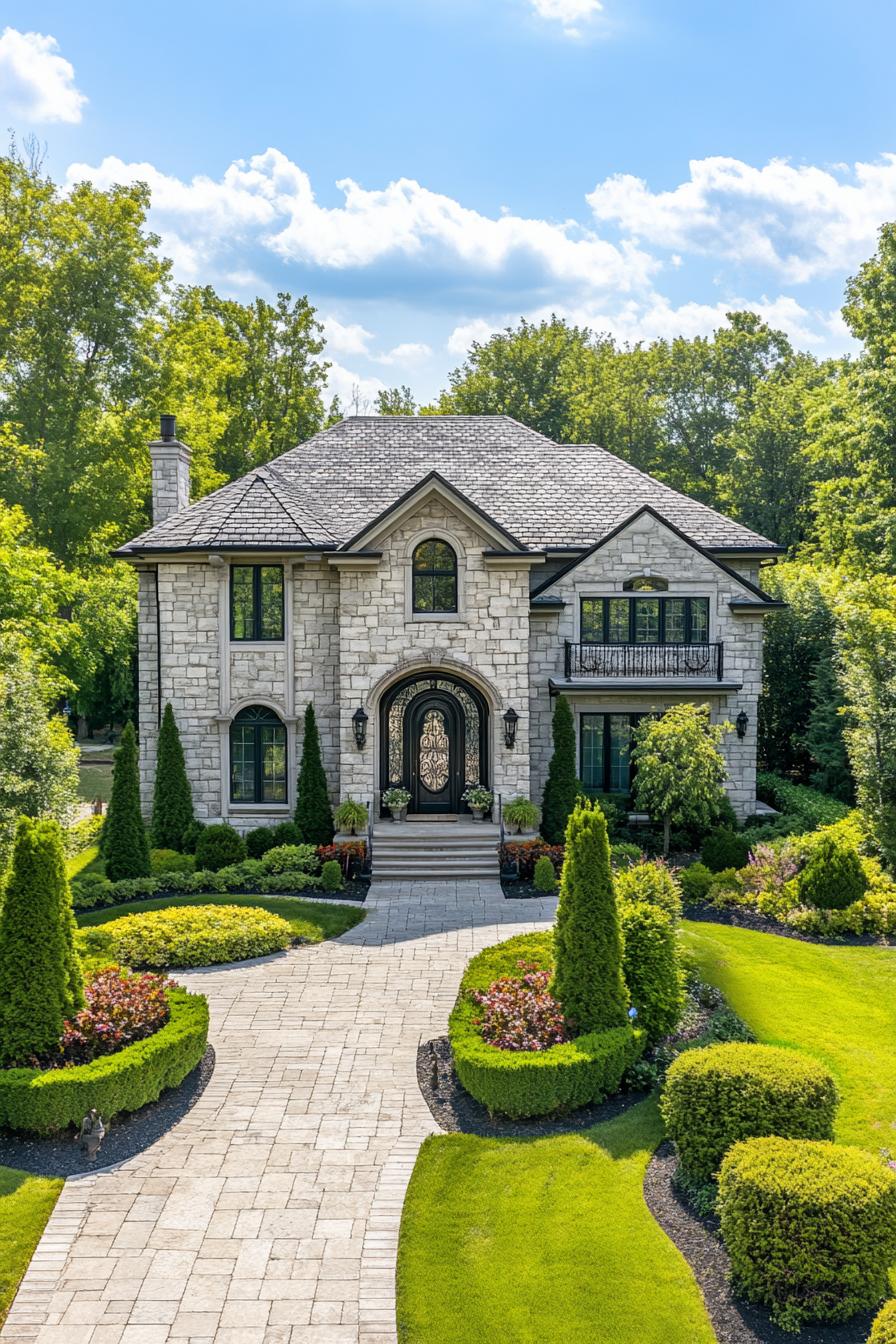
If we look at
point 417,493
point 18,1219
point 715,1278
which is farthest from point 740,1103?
point 417,493

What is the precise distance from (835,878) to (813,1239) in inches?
402

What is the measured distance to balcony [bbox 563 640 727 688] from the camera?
2283 cm

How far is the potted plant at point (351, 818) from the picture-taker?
20.9m

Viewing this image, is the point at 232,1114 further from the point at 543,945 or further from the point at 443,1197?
the point at 543,945

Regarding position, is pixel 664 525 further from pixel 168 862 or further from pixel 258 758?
pixel 168 862

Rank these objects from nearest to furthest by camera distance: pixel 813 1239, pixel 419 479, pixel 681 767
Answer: pixel 813 1239 → pixel 681 767 → pixel 419 479

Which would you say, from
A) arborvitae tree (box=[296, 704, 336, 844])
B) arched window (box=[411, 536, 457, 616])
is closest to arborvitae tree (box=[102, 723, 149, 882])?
arborvitae tree (box=[296, 704, 336, 844])

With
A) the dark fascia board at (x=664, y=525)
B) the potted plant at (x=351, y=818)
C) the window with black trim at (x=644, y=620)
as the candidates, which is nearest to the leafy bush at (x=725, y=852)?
the window with black trim at (x=644, y=620)

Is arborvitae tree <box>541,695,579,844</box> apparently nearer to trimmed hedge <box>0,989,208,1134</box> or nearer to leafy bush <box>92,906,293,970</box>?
leafy bush <box>92,906,293,970</box>

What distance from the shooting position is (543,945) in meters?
14.7

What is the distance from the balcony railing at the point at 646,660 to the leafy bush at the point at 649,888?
1021 cm

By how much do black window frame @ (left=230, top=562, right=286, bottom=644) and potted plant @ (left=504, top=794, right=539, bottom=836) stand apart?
6283mm

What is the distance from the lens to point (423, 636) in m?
21.4

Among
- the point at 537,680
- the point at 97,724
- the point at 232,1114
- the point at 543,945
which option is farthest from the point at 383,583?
the point at 97,724
